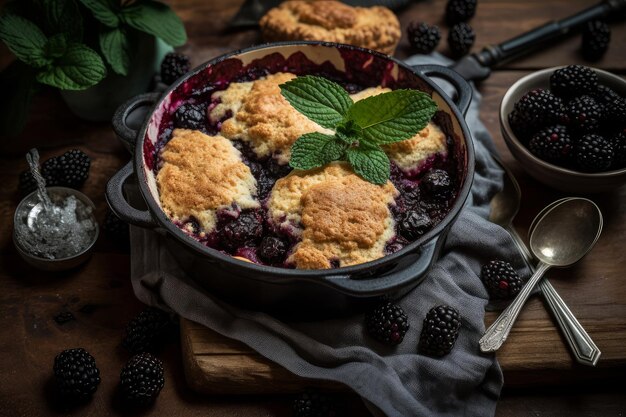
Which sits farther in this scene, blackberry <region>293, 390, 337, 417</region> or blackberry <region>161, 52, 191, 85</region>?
blackberry <region>161, 52, 191, 85</region>

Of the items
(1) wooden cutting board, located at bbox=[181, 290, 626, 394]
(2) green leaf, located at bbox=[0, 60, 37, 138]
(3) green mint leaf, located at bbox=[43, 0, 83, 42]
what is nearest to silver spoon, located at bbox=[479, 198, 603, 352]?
(1) wooden cutting board, located at bbox=[181, 290, 626, 394]

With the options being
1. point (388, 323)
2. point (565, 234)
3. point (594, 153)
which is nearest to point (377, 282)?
point (388, 323)

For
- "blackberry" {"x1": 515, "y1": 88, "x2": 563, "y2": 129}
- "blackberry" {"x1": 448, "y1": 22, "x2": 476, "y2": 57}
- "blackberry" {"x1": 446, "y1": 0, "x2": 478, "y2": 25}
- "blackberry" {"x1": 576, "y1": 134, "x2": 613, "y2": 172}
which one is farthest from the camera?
"blackberry" {"x1": 446, "y1": 0, "x2": 478, "y2": 25}

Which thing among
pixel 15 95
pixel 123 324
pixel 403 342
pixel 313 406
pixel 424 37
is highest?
pixel 424 37

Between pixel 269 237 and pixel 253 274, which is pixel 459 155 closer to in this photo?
pixel 269 237

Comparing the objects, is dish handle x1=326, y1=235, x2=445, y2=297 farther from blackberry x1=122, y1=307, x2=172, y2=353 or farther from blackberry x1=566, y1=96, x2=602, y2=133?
blackberry x1=566, y1=96, x2=602, y2=133

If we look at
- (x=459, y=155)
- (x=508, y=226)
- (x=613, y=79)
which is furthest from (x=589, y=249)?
(x=613, y=79)

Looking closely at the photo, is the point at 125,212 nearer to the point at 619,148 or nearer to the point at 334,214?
the point at 334,214
